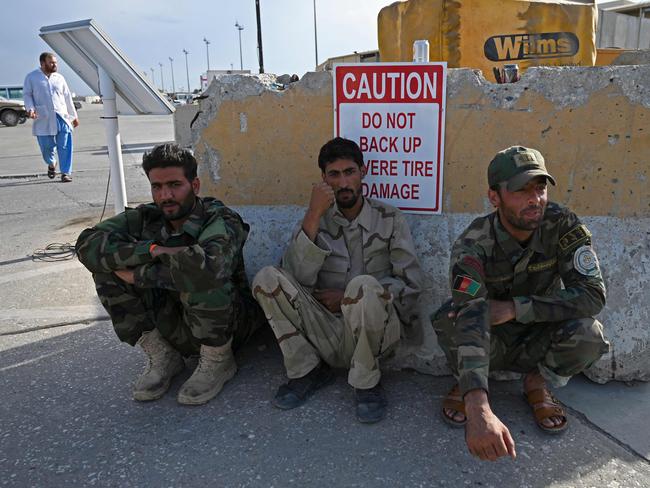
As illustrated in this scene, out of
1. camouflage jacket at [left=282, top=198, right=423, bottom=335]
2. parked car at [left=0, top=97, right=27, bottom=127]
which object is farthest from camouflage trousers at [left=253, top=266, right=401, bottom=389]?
parked car at [left=0, top=97, right=27, bottom=127]

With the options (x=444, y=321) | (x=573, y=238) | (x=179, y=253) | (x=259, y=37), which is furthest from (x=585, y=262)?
(x=259, y=37)

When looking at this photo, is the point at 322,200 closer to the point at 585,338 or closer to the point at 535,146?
the point at 535,146

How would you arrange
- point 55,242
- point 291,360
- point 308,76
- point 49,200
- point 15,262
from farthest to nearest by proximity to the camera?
point 49,200 < point 55,242 < point 15,262 < point 308,76 < point 291,360

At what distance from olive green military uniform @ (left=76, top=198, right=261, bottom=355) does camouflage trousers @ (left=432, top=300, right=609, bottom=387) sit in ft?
3.24

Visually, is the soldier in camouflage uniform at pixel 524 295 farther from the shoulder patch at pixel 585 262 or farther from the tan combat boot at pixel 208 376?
the tan combat boot at pixel 208 376

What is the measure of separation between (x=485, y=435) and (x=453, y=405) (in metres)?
0.66

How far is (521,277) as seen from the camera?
2283mm

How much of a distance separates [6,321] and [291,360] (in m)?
2.06

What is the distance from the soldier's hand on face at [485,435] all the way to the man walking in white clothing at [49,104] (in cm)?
809

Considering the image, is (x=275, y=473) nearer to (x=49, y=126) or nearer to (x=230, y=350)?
(x=230, y=350)

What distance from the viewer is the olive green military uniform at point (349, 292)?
7.63ft

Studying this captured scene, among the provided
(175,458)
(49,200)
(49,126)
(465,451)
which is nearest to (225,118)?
(175,458)

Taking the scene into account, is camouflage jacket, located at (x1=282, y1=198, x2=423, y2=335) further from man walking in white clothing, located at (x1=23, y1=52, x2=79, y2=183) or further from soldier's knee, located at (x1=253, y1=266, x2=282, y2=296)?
man walking in white clothing, located at (x1=23, y1=52, x2=79, y2=183)

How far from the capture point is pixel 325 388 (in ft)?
8.46
